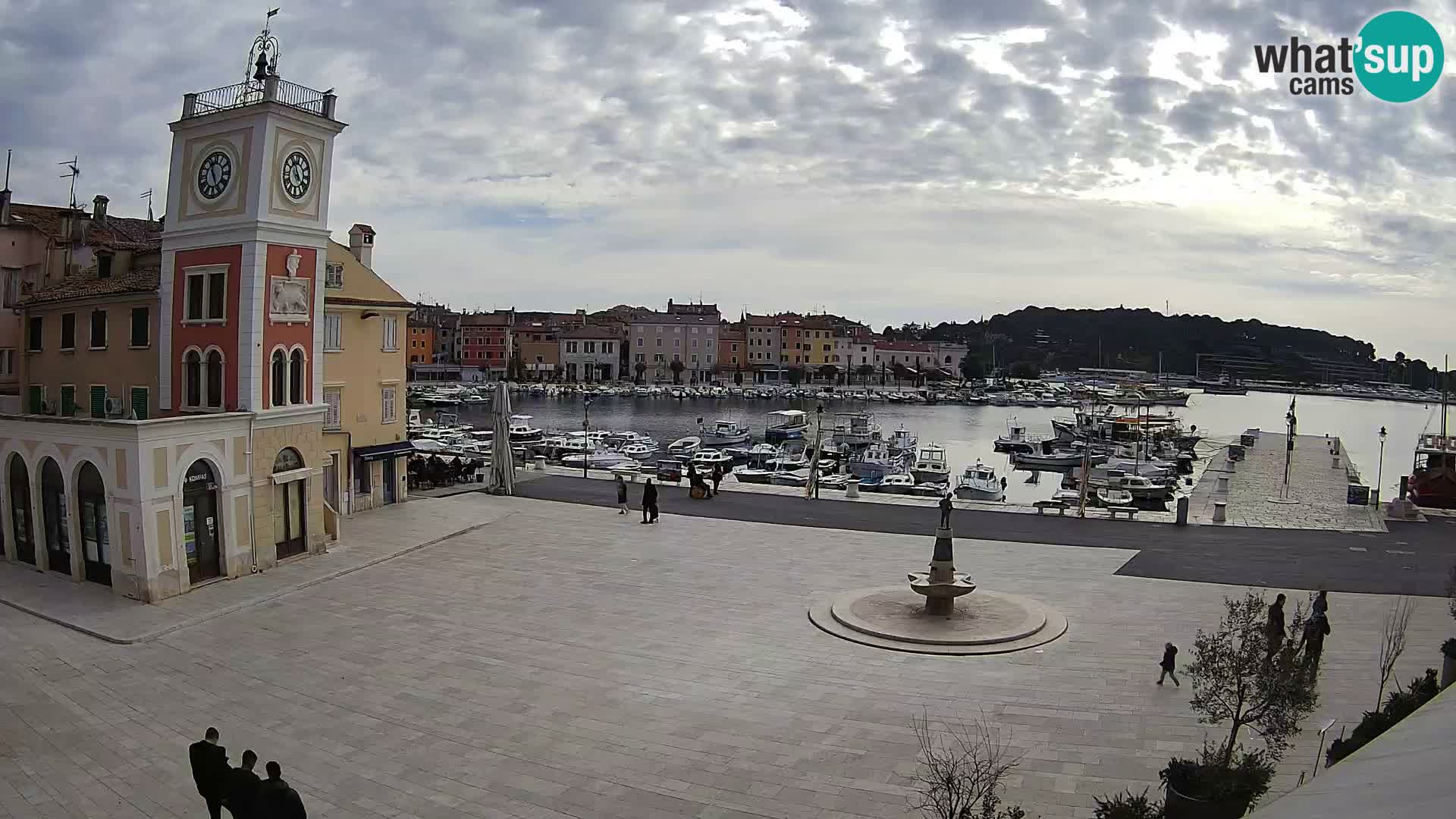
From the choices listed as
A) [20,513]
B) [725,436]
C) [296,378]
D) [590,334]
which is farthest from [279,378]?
[590,334]

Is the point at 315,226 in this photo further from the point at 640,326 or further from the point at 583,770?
the point at 640,326

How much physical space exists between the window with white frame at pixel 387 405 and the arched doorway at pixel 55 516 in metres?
9.45

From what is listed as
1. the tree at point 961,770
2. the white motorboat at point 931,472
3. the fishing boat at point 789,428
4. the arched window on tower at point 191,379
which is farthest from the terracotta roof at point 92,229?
the fishing boat at point 789,428

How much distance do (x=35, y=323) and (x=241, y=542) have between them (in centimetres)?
1068

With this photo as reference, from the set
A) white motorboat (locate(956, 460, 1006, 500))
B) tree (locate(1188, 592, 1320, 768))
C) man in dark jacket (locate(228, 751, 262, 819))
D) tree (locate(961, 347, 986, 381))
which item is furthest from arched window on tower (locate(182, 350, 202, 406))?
tree (locate(961, 347, 986, 381))

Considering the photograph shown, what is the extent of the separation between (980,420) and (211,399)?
299 feet

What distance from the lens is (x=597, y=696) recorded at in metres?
12.4

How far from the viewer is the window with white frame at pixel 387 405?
27.2m

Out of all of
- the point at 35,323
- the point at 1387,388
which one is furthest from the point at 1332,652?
the point at 1387,388

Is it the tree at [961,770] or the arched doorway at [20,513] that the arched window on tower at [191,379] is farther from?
the tree at [961,770]

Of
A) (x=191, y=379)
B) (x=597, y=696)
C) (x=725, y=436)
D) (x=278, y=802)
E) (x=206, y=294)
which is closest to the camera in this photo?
(x=278, y=802)

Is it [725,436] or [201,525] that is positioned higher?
[201,525]

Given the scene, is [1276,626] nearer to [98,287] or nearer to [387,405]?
[387,405]

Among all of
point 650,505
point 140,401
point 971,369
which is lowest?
point 650,505
